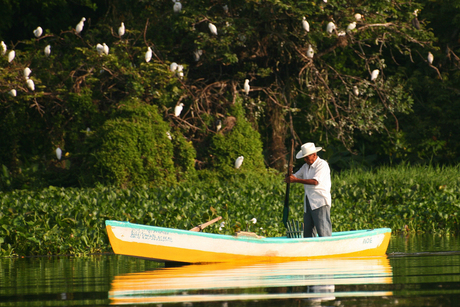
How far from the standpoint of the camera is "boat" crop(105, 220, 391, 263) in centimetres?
906

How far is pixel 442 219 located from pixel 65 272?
906 centimetres

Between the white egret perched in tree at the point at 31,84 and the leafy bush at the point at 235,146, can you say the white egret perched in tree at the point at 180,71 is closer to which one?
the leafy bush at the point at 235,146

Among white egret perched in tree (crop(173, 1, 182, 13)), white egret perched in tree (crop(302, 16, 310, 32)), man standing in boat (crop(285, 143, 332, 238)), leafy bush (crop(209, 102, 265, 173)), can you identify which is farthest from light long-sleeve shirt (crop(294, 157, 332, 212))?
white egret perched in tree (crop(173, 1, 182, 13))

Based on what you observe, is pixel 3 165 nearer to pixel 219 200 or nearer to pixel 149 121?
pixel 149 121

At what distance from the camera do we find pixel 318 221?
10.0 metres

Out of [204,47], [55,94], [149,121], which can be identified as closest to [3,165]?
[55,94]

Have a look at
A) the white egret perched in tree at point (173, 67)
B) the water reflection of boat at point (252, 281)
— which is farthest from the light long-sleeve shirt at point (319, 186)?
the white egret perched in tree at point (173, 67)

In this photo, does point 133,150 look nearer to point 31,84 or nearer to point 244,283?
point 31,84

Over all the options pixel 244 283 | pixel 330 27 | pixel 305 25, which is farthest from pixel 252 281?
pixel 330 27

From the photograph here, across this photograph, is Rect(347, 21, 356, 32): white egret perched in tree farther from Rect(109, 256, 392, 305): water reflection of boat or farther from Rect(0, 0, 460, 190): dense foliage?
Rect(109, 256, 392, 305): water reflection of boat

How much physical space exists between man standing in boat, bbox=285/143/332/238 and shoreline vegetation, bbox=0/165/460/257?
318 cm

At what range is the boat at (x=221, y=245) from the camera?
9.06 m

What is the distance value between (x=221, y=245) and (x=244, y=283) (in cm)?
262

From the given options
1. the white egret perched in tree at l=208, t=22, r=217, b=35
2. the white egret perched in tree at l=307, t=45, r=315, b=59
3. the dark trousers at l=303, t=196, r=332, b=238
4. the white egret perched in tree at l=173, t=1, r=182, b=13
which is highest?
the white egret perched in tree at l=173, t=1, r=182, b=13
